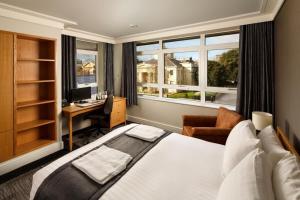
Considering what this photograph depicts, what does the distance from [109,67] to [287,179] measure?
4.57 m

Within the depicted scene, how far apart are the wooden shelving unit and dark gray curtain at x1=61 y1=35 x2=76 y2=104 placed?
0.48 metres

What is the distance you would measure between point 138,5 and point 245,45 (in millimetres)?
1876

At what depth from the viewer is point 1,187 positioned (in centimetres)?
222

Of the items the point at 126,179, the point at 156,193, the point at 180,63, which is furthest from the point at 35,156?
the point at 180,63

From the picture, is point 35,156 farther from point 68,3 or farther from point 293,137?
point 293,137

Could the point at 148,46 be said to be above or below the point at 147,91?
above

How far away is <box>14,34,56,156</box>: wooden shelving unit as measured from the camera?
2955 millimetres

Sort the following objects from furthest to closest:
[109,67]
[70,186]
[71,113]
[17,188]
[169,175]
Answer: [109,67]
[71,113]
[17,188]
[169,175]
[70,186]

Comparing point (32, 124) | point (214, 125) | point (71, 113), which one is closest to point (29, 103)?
point (32, 124)

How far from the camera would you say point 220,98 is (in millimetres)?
3693

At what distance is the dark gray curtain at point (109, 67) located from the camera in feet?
15.9

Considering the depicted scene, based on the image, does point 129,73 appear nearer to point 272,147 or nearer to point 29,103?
point 29,103

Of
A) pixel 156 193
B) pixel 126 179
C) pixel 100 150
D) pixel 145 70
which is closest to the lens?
pixel 156 193

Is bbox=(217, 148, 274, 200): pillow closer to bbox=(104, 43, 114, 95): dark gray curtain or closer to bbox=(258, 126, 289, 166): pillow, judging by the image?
bbox=(258, 126, 289, 166): pillow
